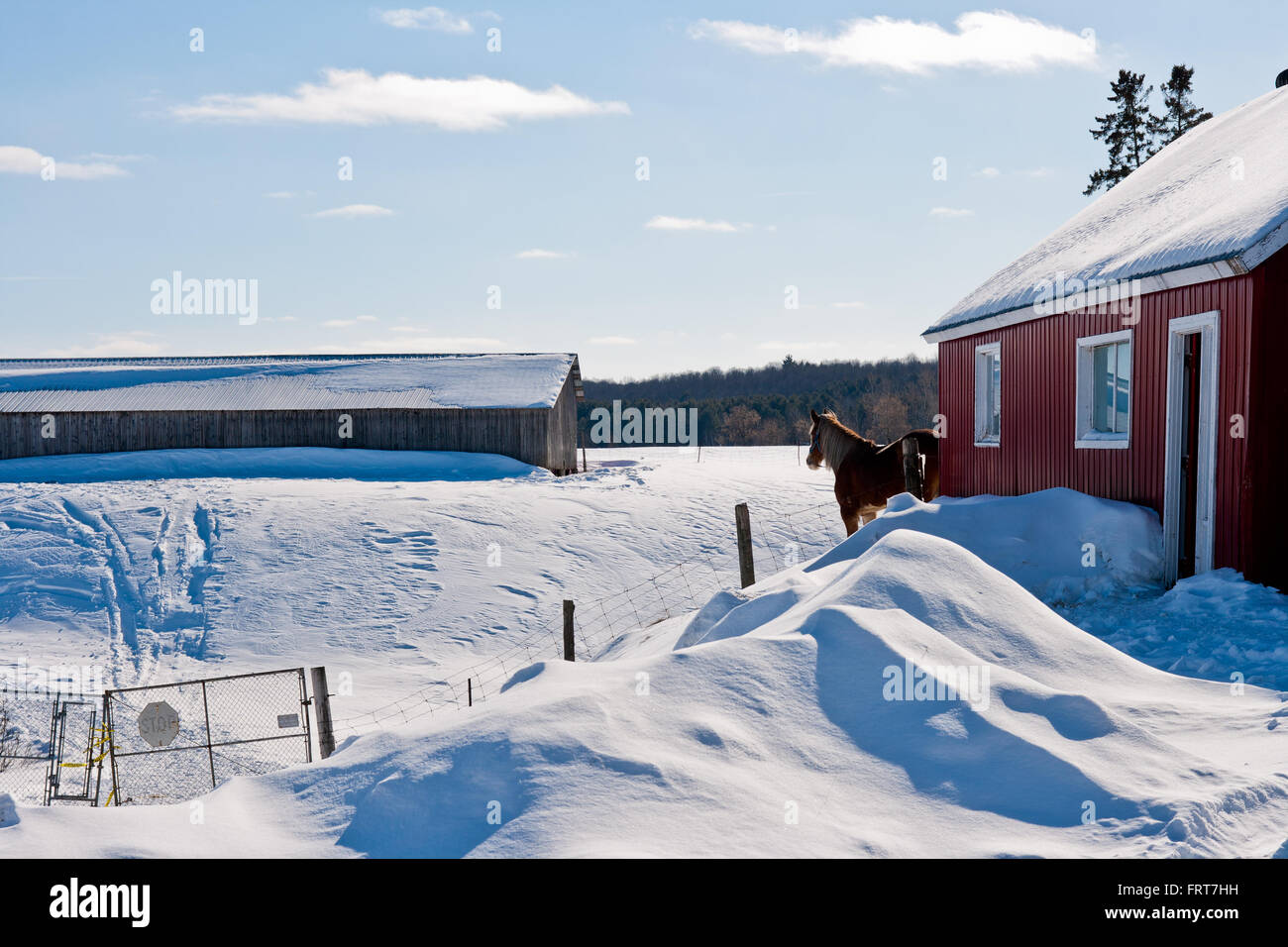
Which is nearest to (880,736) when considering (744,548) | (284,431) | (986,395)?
(744,548)

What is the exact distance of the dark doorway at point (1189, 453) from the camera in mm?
8945

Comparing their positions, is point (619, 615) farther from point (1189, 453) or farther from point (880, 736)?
point (880, 736)

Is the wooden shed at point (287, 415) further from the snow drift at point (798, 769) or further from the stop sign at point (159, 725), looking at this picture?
the snow drift at point (798, 769)

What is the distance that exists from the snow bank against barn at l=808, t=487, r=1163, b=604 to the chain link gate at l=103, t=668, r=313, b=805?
22.5ft

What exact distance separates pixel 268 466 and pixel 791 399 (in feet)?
293

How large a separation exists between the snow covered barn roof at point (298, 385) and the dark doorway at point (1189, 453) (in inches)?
996

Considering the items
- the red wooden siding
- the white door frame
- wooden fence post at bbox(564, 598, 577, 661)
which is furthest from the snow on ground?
the white door frame

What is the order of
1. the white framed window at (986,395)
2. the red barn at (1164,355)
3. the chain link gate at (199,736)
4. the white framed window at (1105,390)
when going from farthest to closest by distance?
the white framed window at (986,395) < the chain link gate at (199,736) < the white framed window at (1105,390) < the red barn at (1164,355)

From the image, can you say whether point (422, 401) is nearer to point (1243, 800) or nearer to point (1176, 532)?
point (1176, 532)

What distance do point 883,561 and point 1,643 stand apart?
1531 centimetres

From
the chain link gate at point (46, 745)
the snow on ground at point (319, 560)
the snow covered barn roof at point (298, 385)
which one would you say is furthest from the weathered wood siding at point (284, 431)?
the chain link gate at point (46, 745)

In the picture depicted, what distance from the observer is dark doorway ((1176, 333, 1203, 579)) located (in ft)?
29.3

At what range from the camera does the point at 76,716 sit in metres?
12.8
